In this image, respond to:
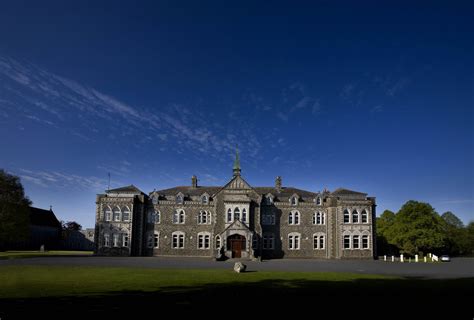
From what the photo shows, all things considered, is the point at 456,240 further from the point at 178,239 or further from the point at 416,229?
the point at 178,239

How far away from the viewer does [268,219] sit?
178 feet

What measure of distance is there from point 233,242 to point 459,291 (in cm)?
3568

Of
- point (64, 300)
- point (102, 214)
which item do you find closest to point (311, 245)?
point (102, 214)

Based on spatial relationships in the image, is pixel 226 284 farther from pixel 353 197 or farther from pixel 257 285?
pixel 353 197

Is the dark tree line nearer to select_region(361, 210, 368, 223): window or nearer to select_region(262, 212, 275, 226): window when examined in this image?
select_region(361, 210, 368, 223): window

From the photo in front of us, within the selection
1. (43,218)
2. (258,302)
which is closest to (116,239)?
(43,218)

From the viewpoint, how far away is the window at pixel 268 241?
53522 millimetres

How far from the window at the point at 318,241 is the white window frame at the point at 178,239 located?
19613mm

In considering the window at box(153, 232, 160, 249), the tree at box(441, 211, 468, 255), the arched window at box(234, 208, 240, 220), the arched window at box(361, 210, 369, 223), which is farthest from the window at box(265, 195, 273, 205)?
the tree at box(441, 211, 468, 255)

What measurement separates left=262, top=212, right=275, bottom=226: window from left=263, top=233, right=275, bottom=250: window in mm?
1690

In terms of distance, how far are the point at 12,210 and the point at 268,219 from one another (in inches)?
1369

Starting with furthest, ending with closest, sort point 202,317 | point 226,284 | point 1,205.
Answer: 1. point 1,205
2. point 226,284
3. point 202,317

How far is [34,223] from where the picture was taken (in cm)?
8069

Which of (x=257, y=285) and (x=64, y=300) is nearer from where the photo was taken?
(x=64, y=300)
